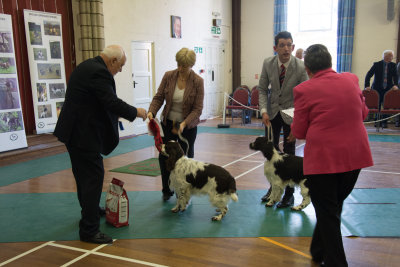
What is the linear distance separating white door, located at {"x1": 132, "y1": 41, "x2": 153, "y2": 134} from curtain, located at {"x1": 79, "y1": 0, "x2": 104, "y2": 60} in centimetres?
136

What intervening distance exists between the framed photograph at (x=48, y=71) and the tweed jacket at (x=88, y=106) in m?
4.61

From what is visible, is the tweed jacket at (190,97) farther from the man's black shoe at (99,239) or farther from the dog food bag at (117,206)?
the man's black shoe at (99,239)

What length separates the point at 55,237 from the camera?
3.55 meters

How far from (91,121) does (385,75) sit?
346 inches

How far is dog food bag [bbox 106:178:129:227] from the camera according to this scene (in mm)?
3713

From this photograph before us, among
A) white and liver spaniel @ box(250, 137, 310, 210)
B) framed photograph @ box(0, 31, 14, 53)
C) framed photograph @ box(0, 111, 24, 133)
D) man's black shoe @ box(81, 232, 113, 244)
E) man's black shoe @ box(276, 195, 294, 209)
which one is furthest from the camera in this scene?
framed photograph @ box(0, 111, 24, 133)

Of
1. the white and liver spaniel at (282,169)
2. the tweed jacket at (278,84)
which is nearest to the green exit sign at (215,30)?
the tweed jacket at (278,84)

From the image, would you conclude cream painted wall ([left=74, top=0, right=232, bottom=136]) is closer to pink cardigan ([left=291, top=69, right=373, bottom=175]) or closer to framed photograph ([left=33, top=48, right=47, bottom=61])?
framed photograph ([left=33, top=48, right=47, bottom=61])

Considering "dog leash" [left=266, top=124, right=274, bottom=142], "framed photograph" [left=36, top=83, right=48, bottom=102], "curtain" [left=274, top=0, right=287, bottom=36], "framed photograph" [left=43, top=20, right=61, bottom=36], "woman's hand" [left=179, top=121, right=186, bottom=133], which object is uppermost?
"curtain" [left=274, top=0, right=287, bottom=36]

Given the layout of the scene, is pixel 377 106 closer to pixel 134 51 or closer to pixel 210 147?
pixel 210 147

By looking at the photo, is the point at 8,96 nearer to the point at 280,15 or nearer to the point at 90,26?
the point at 90,26

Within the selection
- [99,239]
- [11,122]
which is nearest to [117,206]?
[99,239]

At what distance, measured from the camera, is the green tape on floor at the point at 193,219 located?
11.8 ft

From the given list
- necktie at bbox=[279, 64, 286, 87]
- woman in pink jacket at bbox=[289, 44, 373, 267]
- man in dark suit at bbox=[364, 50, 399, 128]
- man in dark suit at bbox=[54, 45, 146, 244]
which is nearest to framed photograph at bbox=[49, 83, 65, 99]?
man in dark suit at bbox=[54, 45, 146, 244]
